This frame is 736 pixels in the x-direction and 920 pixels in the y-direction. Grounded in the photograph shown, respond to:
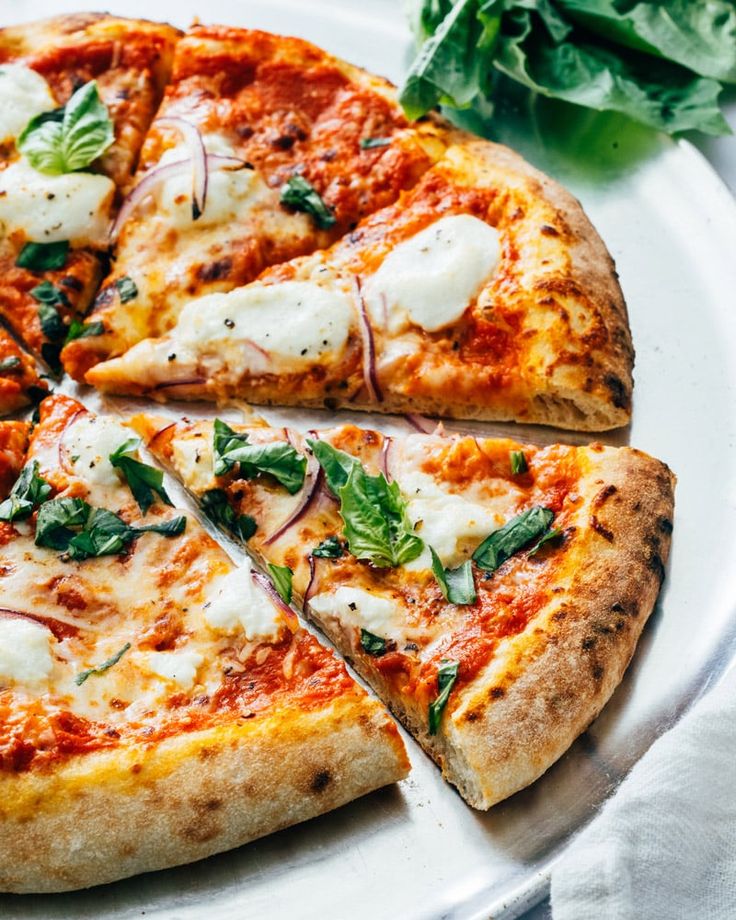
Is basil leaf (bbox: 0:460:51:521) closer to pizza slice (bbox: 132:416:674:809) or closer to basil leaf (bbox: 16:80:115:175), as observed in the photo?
pizza slice (bbox: 132:416:674:809)

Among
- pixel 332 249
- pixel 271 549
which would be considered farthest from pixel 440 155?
pixel 271 549

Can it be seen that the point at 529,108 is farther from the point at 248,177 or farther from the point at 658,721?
the point at 658,721

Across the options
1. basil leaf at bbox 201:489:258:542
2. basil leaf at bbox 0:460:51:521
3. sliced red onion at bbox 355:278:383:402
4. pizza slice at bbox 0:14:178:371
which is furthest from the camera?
pizza slice at bbox 0:14:178:371

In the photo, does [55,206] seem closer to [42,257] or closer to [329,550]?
[42,257]

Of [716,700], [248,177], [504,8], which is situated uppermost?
[504,8]

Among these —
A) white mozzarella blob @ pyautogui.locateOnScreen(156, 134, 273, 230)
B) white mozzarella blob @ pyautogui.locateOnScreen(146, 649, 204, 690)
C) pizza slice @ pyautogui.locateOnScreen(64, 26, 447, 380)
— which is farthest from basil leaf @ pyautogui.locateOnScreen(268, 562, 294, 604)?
white mozzarella blob @ pyautogui.locateOnScreen(156, 134, 273, 230)

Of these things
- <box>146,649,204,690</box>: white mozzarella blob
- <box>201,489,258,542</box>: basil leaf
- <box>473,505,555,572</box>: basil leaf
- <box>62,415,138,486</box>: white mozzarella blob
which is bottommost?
<box>62,415,138,486</box>: white mozzarella blob

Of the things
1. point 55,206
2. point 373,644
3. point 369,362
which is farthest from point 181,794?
point 55,206
